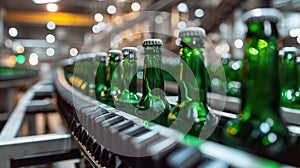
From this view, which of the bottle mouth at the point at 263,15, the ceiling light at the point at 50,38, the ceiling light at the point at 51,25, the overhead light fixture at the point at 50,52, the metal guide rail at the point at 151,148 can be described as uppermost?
the ceiling light at the point at 51,25

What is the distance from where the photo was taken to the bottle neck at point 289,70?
2.93 ft

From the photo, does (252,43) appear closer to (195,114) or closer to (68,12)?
(195,114)

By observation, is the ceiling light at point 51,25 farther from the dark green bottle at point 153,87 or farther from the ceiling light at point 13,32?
the dark green bottle at point 153,87

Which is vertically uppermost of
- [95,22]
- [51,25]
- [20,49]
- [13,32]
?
[51,25]

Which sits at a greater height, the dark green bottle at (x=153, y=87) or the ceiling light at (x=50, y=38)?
the ceiling light at (x=50, y=38)

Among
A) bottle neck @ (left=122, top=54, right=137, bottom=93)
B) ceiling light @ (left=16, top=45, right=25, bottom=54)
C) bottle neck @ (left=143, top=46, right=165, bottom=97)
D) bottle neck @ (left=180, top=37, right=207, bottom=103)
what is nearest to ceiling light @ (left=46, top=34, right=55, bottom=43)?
ceiling light @ (left=16, top=45, right=25, bottom=54)

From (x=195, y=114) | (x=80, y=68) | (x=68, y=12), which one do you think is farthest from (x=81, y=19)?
(x=195, y=114)

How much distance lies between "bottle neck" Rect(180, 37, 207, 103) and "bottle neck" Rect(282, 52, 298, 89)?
53 centimetres

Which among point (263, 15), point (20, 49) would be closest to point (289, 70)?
point (263, 15)

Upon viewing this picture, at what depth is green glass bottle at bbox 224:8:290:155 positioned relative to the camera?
36 centimetres

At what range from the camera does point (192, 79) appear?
0.46 meters

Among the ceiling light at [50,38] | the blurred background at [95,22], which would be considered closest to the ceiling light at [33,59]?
the blurred background at [95,22]

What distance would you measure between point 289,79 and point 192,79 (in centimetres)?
56

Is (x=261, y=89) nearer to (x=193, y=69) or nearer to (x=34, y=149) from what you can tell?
(x=193, y=69)
